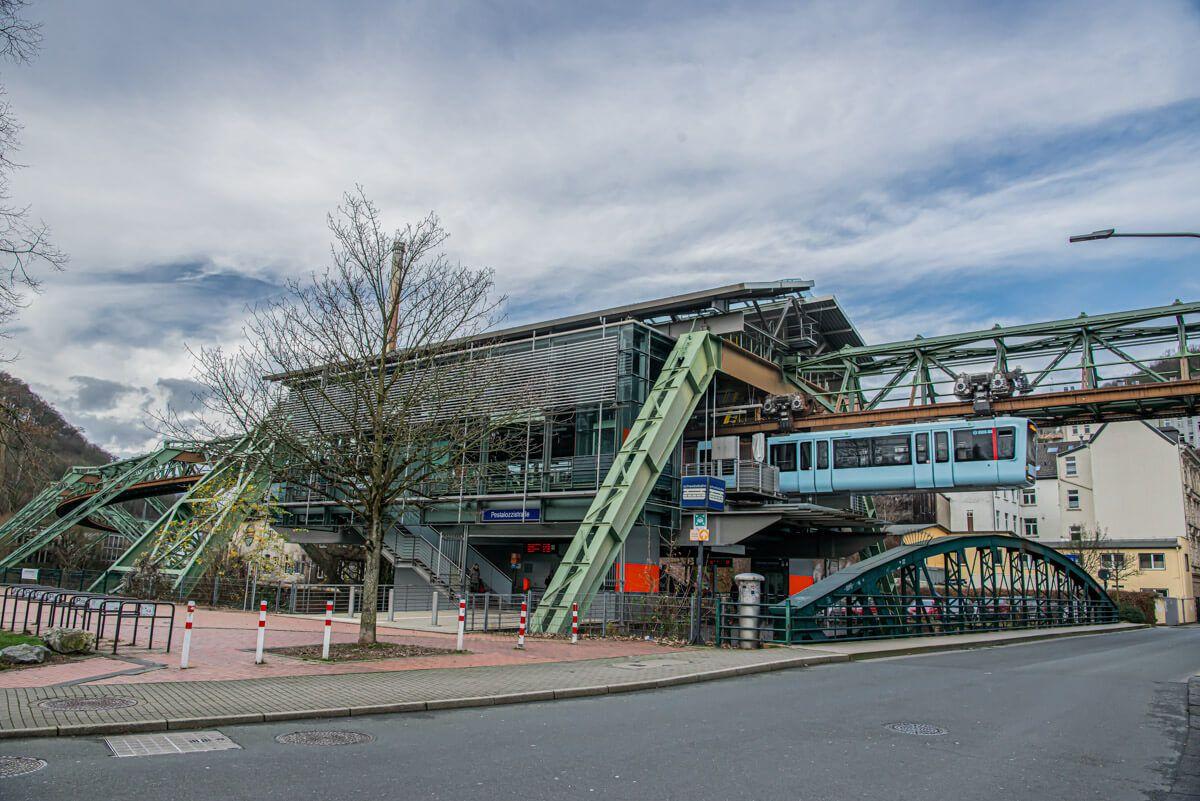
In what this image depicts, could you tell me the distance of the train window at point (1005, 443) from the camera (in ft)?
93.5

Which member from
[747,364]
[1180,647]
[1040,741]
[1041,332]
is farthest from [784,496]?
[1040,741]

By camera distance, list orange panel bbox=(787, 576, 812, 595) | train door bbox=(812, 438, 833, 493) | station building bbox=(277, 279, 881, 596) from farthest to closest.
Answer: orange panel bbox=(787, 576, 812, 595), train door bbox=(812, 438, 833, 493), station building bbox=(277, 279, 881, 596)

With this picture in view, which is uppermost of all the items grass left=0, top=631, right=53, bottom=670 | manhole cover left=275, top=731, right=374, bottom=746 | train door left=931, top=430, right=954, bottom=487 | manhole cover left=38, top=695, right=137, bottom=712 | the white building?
the white building

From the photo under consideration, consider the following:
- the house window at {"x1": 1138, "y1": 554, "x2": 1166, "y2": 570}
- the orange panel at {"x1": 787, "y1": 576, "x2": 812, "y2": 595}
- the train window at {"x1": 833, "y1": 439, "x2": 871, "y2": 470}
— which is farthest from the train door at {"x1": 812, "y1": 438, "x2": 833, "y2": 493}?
the house window at {"x1": 1138, "y1": 554, "x2": 1166, "y2": 570}

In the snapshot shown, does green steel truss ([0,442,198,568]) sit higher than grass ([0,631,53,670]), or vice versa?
green steel truss ([0,442,198,568])

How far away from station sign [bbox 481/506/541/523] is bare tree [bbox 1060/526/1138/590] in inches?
1925

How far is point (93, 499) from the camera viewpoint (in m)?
40.8

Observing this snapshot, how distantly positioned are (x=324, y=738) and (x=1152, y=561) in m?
78.4

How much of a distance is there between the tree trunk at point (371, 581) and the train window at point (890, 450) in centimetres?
2013

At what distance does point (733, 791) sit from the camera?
7.02 m

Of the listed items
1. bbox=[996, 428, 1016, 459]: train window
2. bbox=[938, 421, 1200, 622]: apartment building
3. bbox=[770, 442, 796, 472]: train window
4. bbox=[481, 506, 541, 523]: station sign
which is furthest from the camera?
bbox=[938, 421, 1200, 622]: apartment building

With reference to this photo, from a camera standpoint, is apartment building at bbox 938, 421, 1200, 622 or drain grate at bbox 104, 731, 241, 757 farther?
apartment building at bbox 938, 421, 1200, 622

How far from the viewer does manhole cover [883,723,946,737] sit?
33.2 feet

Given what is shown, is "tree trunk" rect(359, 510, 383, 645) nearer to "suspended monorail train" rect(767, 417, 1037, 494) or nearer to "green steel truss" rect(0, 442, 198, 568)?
"suspended monorail train" rect(767, 417, 1037, 494)
